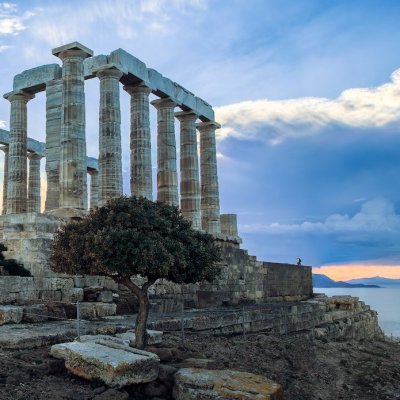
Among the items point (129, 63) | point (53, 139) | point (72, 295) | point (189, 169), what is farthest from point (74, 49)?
point (72, 295)

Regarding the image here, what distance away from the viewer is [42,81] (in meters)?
27.8

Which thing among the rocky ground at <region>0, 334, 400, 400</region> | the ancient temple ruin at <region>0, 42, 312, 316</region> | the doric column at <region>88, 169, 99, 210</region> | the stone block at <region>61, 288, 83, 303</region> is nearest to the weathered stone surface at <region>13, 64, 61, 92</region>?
the ancient temple ruin at <region>0, 42, 312, 316</region>

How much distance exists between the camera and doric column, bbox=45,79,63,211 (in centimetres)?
2698

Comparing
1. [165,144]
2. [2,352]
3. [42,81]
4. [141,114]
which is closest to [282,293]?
[165,144]

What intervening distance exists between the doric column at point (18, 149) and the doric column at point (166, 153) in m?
7.59

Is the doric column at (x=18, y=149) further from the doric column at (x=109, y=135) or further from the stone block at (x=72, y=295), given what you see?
the stone block at (x=72, y=295)

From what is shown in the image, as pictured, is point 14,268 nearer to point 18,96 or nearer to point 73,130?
point 73,130

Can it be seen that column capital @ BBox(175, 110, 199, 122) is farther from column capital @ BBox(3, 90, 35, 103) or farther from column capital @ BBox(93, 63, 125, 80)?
column capital @ BBox(3, 90, 35, 103)

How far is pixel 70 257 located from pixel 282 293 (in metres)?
24.9

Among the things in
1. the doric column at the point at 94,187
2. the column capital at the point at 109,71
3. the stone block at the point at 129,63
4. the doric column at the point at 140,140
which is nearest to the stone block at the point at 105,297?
the doric column at the point at 140,140

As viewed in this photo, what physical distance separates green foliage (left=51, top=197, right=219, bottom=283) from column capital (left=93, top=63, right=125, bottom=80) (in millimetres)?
15406

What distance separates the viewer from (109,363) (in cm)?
929

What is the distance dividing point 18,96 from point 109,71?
20.8 feet

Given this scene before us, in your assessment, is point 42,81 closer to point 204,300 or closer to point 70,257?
point 204,300
